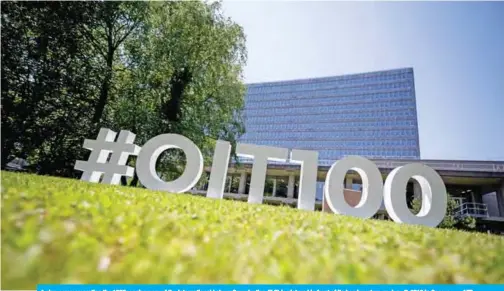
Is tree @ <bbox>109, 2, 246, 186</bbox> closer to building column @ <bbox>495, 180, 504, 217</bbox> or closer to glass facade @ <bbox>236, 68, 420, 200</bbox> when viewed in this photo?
building column @ <bbox>495, 180, 504, 217</bbox>

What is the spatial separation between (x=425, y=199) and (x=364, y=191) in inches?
77.9

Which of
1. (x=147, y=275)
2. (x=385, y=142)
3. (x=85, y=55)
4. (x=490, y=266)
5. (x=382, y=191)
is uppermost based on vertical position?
(x=385, y=142)

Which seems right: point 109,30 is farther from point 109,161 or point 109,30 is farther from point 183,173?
point 183,173

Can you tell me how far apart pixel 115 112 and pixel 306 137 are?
270 feet

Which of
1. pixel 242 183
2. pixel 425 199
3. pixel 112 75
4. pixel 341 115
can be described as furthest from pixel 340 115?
pixel 425 199

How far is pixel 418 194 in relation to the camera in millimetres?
24906

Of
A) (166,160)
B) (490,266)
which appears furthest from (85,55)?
(490,266)

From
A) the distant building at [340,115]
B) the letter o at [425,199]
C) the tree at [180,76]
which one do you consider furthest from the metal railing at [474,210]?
the distant building at [340,115]

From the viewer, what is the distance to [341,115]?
3593 inches

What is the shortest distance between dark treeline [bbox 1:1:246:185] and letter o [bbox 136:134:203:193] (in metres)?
5.82

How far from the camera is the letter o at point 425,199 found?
827cm

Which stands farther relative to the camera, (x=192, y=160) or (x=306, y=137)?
(x=306, y=137)

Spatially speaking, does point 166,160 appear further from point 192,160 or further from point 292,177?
point 292,177

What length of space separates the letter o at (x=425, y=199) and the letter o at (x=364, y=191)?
15.6 inches
